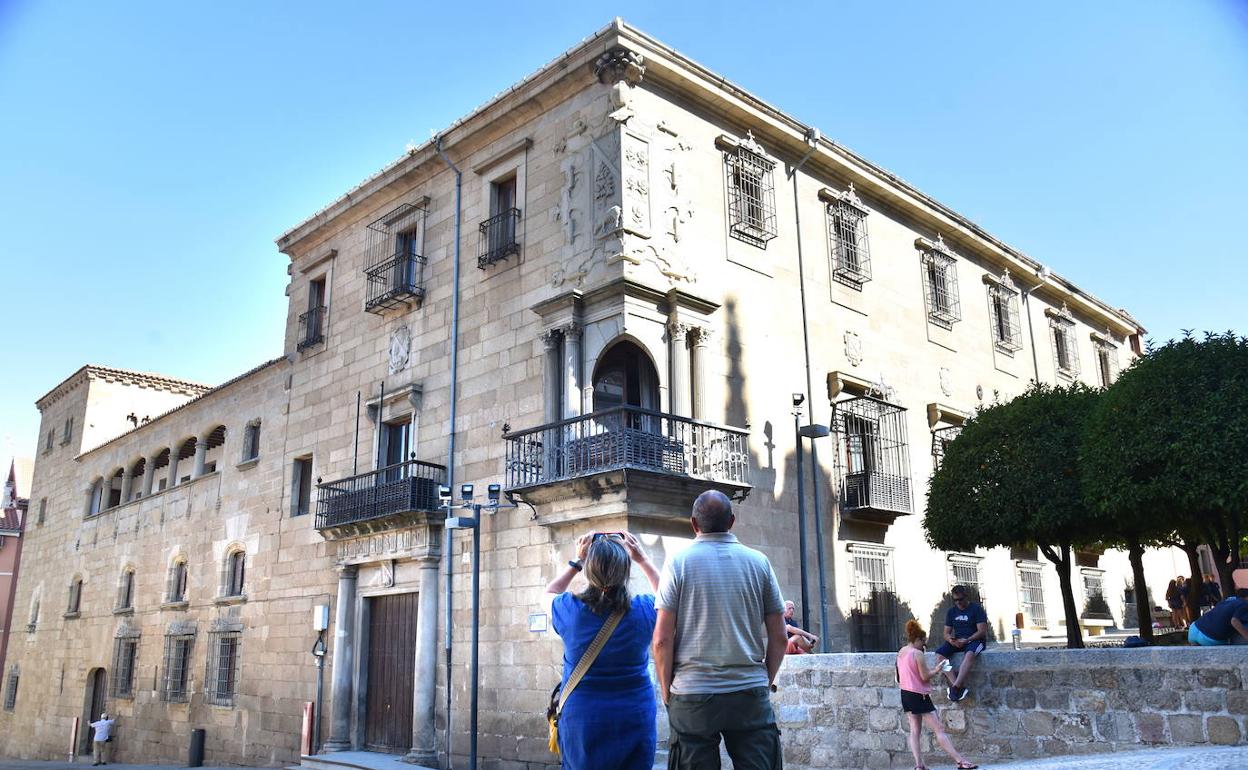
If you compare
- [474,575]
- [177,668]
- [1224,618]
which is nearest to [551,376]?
[474,575]

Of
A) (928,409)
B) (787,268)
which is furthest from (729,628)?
(928,409)

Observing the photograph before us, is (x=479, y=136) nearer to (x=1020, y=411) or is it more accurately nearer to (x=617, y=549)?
(x=1020, y=411)

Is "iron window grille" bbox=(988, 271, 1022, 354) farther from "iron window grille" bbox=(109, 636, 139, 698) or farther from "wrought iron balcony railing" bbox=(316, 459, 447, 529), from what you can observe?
"iron window grille" bbox=(109, 636, 139, 698)

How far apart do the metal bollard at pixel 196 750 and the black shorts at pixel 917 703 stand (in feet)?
52.1

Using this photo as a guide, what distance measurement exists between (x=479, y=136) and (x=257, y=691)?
447 inches

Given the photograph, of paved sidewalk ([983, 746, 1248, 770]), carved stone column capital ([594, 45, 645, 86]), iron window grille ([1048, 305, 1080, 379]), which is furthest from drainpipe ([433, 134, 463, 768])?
iron window grille ([1048, 305, 1080, 379])

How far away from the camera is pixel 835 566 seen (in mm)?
15086

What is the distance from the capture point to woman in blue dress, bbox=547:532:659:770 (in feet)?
12.0

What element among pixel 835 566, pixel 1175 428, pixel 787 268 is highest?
pixel 787 268

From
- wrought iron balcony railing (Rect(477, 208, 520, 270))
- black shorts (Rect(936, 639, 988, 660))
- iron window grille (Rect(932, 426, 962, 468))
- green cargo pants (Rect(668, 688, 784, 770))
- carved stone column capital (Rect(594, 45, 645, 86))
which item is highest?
carved stone column capital (Rect(594, 45, 645, 86))

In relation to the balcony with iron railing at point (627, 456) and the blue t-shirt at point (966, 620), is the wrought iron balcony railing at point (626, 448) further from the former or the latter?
the blue t-shirt at point (966, 620)

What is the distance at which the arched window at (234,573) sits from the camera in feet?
67.0

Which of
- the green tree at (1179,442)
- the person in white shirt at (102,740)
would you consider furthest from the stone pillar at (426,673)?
the person in white shirt at (102,740)

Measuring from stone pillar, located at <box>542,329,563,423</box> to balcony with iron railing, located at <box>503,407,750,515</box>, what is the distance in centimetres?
33
